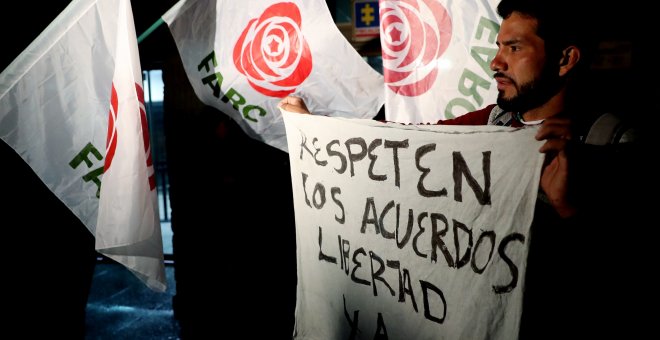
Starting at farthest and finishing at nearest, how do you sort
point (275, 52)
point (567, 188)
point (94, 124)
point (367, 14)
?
point (367, 14) < point (275, 52) < point (94, 124) < point (567, 188)

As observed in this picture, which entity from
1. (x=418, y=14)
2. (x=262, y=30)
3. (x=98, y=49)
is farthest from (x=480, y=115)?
(x=98, y=49)

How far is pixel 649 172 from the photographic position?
1588 millimetres

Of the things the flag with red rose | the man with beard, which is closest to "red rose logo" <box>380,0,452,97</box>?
the flag with red rose

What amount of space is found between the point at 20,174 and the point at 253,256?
91.2 inches

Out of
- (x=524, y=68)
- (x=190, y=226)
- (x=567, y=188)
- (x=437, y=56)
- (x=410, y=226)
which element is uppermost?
(x=437, y=56)

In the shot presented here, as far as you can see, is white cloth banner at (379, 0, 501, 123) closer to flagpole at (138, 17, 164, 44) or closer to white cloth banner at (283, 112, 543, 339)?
white cloth banner at (283, 112, 543, 339)

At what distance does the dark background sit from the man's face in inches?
65.5

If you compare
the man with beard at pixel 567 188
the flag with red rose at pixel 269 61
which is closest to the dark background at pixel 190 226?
the flag with red rose at pixel 269 61

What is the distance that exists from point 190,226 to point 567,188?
3953 mm

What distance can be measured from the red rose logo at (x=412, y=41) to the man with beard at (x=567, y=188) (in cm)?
51

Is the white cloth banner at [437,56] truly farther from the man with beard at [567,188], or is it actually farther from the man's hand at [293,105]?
the man's hand at [293,105]

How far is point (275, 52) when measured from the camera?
2910mm

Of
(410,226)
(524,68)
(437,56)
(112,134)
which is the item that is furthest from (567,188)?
(112,134)

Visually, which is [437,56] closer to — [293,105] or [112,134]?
[293,105]
